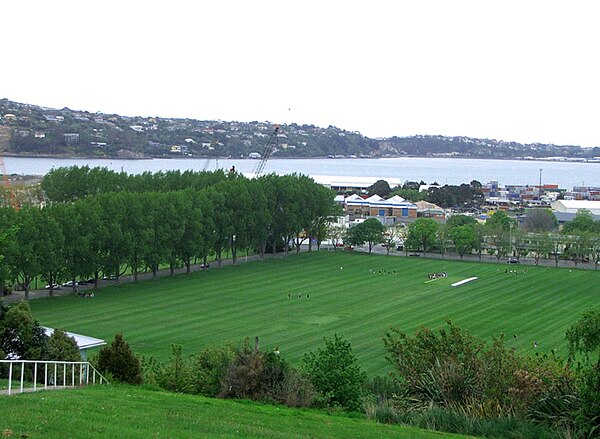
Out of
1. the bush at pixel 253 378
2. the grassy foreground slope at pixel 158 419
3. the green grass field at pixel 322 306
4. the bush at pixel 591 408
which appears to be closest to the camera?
the grassy foreground slope at pixel 158 419

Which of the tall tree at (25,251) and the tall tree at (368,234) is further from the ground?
the tall tree at (25,251)

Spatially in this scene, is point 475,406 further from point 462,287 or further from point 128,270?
point 128,270

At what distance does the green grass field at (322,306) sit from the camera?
1517 inches

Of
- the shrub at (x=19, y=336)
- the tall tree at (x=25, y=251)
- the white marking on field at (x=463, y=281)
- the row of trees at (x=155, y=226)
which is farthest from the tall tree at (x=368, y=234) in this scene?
the shrub at (x=19, y=336)

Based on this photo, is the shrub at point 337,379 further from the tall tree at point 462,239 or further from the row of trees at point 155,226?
the tall tree at point 462,239

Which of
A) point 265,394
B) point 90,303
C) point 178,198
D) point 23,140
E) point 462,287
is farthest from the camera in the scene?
point 23,140

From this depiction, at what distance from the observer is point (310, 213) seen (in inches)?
2975

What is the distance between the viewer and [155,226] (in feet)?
187

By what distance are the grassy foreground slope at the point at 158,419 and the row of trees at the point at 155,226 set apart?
19.8 meters

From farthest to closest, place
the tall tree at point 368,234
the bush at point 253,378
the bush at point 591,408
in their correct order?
1. the tall tree at point 368,234
2. the bush at point 253,378
3. the bush at point 591,408

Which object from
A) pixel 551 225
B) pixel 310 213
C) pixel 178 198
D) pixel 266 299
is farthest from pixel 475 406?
pixel 551 225

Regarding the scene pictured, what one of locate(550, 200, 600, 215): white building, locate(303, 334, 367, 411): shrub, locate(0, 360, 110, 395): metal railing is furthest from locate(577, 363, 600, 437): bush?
locate(550, 200, 600, 215): white building

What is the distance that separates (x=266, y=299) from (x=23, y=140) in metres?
125

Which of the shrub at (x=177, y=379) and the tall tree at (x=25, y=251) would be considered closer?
the shrub at (x=177, y=379)
